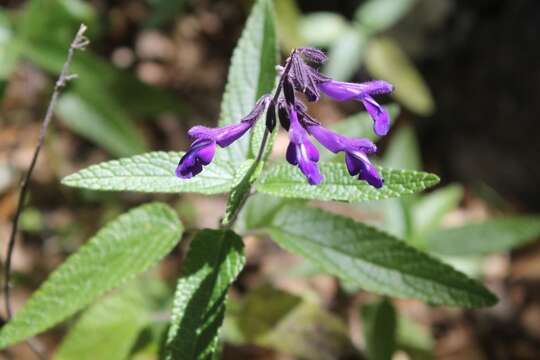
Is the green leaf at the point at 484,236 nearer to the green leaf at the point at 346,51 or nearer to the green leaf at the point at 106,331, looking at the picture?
the green leaf at the point at 346,51

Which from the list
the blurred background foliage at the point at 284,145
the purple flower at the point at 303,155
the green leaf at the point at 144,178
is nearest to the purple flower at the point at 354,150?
the purple flower at the point at 303,155

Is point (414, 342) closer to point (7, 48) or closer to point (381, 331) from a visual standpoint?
point (381, 331)

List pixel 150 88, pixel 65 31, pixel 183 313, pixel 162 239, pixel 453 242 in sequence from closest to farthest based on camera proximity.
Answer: pixel 183 313 < pixel 162 239 < pixel 453 242 < pixel 65 31 < pixel 150 88

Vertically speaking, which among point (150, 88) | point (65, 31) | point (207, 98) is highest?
point (65, 31)

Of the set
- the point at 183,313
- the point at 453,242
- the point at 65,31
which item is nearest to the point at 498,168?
the point at 453,242

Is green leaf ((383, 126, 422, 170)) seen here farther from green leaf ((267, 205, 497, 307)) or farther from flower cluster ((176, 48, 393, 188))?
flower cluster ((176, 48, 393, 188))

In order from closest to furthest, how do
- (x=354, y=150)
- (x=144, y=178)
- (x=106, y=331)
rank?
1. (x=354, y=150)
2. (x=144, y=178)
3. (x=106, y=331)

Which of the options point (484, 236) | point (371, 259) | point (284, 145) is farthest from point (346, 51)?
point (371, 259)

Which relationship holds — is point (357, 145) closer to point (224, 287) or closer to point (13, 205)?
point (224, 287)
